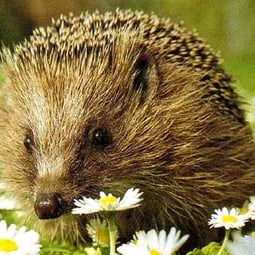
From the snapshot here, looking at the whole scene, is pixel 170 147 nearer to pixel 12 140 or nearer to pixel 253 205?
pixel 253 205

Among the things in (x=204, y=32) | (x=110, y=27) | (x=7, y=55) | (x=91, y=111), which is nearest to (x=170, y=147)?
(x=91, y=111)

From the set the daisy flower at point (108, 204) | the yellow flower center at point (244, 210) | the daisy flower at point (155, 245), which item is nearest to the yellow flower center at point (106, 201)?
the daisy flower at point (108, 204)

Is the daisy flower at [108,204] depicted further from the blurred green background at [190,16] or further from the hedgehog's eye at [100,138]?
the blurred green background at [190,16]

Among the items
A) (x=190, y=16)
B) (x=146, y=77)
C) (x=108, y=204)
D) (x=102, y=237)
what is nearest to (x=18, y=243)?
(x=108, y=204)

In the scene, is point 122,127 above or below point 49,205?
above

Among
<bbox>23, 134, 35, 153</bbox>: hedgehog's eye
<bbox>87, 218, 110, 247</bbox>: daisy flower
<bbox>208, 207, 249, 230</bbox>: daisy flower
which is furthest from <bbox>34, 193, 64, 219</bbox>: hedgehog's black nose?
<bbox>208, 207, 249, 230</bbox>: daisy flower

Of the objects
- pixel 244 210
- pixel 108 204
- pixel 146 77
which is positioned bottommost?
pixel 108 204

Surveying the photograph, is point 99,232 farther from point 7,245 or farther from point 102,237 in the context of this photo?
point 7,245

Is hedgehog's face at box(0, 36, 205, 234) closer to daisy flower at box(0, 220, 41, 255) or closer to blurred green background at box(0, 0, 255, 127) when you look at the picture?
daisy flower at box(0, 220, 41, 255)
